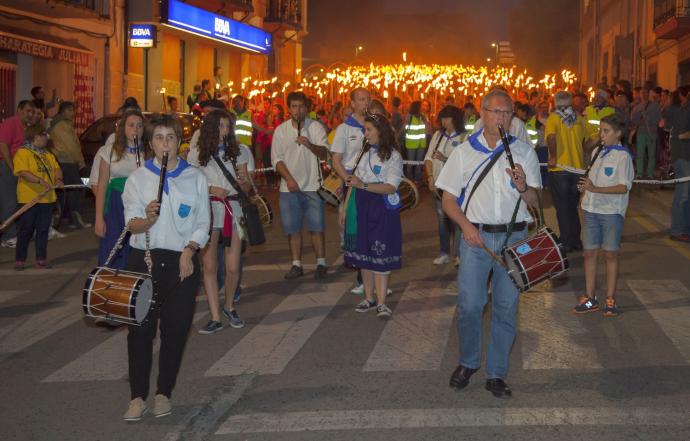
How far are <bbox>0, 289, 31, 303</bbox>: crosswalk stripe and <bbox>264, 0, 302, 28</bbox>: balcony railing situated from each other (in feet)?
116

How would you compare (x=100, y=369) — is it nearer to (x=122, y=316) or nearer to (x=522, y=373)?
(x=122, y=316)

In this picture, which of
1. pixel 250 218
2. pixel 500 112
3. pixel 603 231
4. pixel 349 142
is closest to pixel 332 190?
pixel 349 142

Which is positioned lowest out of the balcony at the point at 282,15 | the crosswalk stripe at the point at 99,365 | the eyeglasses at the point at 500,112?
the crosswalk stripe at the point at 99,365

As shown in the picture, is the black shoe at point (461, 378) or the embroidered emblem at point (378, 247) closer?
the black shoe at point (461, 378)

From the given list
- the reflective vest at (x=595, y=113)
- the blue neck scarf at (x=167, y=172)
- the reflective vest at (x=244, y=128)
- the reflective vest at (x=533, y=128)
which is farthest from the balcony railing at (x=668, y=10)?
the blue neck scarf at (x=167, y=172)

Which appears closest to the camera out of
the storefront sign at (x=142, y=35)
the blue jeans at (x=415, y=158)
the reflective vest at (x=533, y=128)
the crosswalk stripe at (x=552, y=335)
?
the crosswalk stripe at (x=552, y=335)

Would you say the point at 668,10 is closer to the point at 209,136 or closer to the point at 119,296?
the point at 209,136

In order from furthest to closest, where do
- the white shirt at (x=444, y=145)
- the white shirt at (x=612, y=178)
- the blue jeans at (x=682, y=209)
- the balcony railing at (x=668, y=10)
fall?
the balcony railing at (x=668, y=10)
the blue jeans at (x=682, y=209)
the white shirt at (x=444, y=145)
the white shirt at (x=612, y=178)

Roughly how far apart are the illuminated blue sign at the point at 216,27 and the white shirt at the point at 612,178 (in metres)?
22.5

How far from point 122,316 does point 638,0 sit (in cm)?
4023

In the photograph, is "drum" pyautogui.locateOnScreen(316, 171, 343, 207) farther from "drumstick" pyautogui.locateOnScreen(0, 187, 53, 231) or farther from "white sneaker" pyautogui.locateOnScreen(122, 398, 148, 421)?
"white sneaker" pyautogui.locateOnScreen(122, 398, 148, 421)

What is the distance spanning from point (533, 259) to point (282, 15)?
41.1 m

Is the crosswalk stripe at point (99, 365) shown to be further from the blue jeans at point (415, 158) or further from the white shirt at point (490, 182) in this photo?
the blue jeans at point (415, 158)

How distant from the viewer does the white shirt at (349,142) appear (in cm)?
1023
